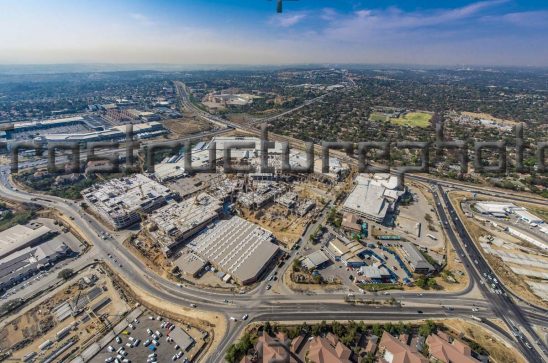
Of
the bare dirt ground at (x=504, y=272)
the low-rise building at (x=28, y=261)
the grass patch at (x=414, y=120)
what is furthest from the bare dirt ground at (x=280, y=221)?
the grass patch at (x=414, y=120)

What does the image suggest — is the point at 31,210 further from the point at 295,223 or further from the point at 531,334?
the point at 531,334

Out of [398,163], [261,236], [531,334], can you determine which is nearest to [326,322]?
[261,236]

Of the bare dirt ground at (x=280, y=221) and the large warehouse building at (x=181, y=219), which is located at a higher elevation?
the large warehouse building at (x=181, y=219)

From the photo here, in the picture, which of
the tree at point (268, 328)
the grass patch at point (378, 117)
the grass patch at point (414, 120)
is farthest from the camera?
the grass patch at point (378, 117)

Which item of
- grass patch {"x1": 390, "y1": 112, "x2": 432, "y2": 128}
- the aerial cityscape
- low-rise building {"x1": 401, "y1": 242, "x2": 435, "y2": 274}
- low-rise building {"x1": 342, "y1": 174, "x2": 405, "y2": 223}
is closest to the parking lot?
the aerial cityscape

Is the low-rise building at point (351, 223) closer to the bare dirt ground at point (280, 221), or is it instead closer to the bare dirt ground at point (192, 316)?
the bare dirt ground at point (280, 221)

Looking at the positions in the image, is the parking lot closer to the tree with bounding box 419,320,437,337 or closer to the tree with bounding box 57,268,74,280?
the tree with bounding box 57,268,74,280
